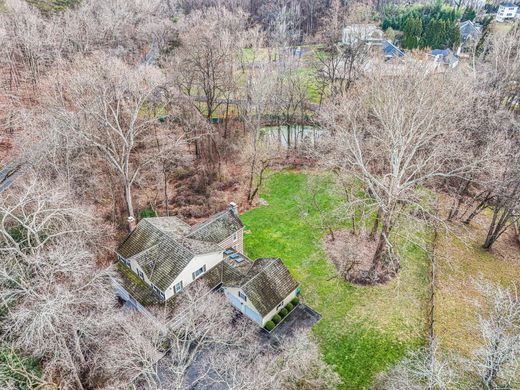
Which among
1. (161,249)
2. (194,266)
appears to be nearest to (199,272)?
(194,266)

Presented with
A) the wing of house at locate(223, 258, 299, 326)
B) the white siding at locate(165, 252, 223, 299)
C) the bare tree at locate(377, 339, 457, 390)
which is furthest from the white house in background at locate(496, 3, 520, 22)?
the white siding at locate(165, 252, 223, 299)

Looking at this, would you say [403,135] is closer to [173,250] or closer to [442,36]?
[173,250]

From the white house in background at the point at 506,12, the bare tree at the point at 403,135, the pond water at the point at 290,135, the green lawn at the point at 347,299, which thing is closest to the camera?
the green lawn at the point at 347,299

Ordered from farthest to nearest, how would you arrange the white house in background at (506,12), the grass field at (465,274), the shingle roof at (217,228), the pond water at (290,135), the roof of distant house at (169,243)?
the white house in background at (506,12)
the pond water at (290,135)
the shingle roof at (217,228)
the roof of distant house at (169,243)
the grass field at (465,274)

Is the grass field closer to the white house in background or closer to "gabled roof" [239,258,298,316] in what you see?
"gabled roof" [239,258,298,316]

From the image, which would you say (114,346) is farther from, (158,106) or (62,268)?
(158,106)

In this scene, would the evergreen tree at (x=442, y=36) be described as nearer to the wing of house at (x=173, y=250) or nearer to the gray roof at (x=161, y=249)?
the wing of house at (x=173, y=250)

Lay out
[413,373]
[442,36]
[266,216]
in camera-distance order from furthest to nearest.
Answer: [442,36] → [266,216] → [413,373]

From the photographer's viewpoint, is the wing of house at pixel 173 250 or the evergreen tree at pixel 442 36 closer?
the wing of house at pixel 173 250

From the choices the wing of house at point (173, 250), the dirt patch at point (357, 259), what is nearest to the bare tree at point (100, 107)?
the wing of house at point (173, 250)
